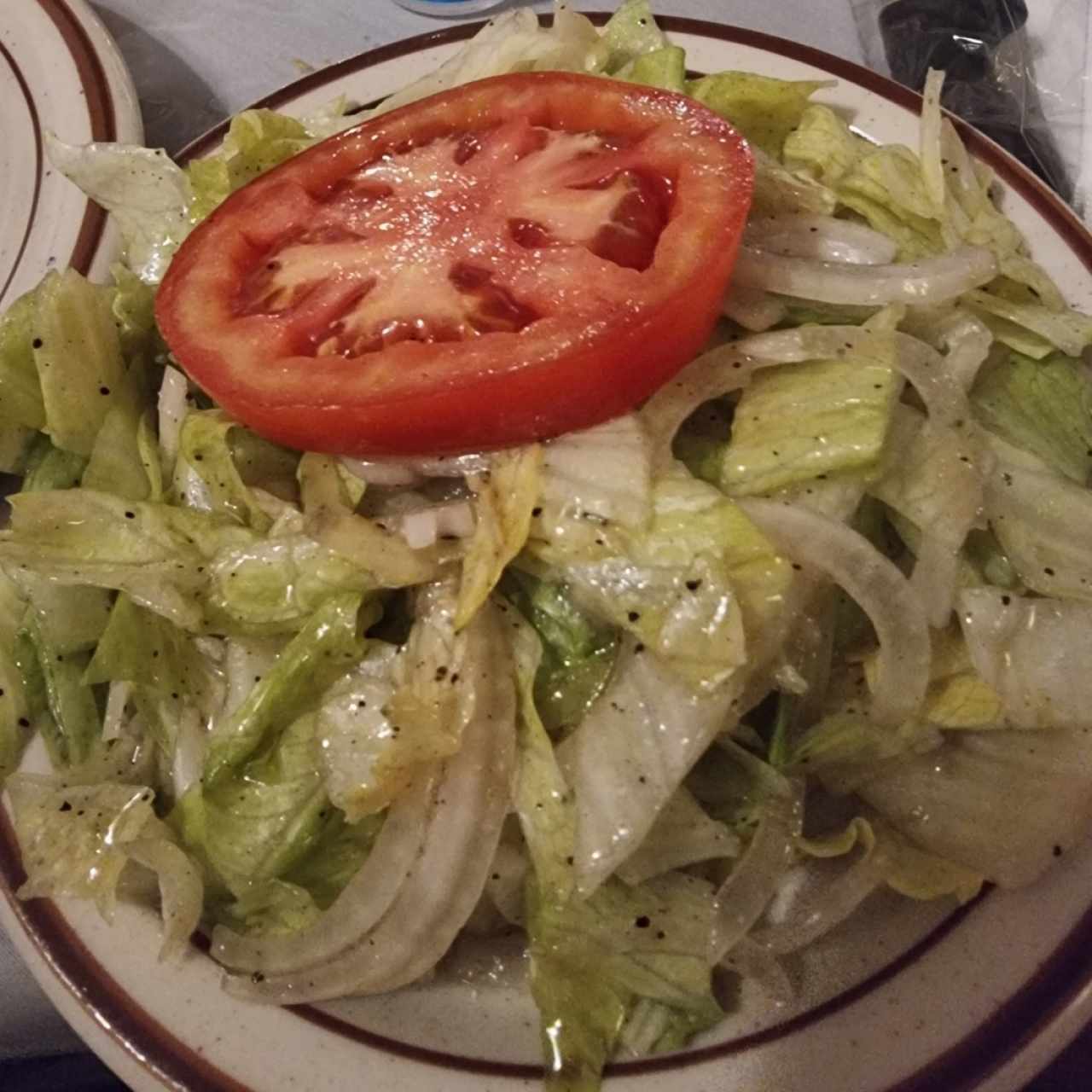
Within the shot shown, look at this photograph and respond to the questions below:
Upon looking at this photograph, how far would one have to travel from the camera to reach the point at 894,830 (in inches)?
47.9

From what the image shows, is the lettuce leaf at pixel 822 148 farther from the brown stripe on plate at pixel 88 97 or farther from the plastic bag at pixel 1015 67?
the brown stripe on plate at pixel 88 97

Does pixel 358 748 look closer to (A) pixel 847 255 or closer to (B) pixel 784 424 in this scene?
(B) pixel 784 424

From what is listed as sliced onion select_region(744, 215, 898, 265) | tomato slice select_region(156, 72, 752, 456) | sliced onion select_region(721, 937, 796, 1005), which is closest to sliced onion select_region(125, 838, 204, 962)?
tomato slice select_region(156, 72, 752, 456)

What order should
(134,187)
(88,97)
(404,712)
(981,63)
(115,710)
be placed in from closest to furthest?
1. (404,712)
2. (115,710)
3. (134,187)
4. (88,97)
5. (981,63)

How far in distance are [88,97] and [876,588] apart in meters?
1.54

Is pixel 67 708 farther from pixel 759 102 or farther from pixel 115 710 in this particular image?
pixel 759 102

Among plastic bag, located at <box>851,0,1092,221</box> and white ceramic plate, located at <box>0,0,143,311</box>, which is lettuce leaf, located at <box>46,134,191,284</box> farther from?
plastic bag, located at <box>851,0,1092,221</box>

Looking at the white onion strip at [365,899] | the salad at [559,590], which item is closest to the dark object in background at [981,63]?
the salad at [559,590]

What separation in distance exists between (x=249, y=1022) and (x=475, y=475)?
63 cm

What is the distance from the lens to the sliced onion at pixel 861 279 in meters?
1.22

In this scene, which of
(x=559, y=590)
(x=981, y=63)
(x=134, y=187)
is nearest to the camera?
(x=559, y=590)

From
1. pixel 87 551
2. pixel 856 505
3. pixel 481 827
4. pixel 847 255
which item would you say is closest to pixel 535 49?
pixel 847 255

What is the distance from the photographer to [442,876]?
3.57ft

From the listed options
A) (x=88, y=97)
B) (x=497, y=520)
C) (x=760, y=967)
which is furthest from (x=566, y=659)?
(x=88, y=97)
